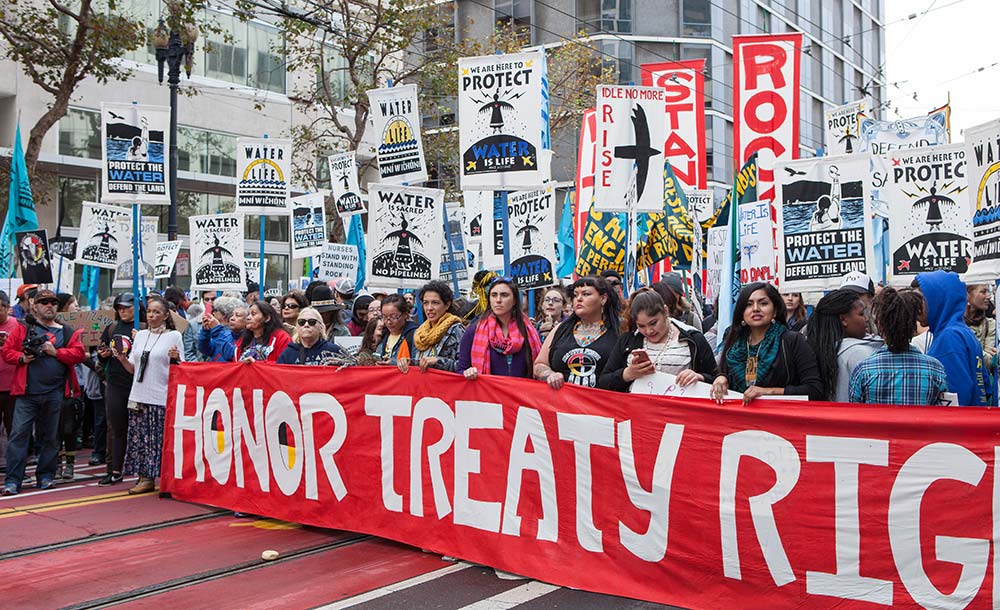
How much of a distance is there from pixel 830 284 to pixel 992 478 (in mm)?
3339

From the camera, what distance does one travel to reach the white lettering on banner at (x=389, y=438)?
6.97 m

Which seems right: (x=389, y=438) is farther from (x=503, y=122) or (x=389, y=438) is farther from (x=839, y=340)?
(x=839, y=340)

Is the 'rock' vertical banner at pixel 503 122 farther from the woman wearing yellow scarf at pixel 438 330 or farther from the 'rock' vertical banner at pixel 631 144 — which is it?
the 'rock' vertical banner at pixel 631 144

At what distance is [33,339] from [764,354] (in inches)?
283

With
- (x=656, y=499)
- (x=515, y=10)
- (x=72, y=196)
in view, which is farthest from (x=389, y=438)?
(x=515, y=10)

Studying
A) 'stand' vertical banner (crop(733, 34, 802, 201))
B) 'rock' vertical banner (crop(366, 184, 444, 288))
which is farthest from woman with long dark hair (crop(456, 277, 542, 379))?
'stand' vertical banner (crop(733, 34, 802, 201))

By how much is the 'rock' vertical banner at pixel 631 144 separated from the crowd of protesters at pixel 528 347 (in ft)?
3.17

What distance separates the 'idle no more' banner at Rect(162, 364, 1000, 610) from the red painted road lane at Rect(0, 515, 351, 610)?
0.97 ft

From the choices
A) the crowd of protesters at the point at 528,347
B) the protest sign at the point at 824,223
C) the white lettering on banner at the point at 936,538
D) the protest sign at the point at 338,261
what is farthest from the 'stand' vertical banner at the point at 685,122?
the white lettering on banner at the point at 936,538

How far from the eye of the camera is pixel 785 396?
536 centimetres

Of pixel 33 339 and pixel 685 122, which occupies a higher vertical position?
pixel 685 122

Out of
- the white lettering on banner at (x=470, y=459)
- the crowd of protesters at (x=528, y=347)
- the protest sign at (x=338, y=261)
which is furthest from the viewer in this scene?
the protest sign at (x=338, y=261)

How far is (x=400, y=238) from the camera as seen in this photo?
9812mm

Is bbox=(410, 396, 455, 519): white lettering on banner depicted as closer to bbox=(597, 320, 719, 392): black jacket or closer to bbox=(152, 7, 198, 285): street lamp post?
bbox=(597, 320, 719, 392): black jacket
